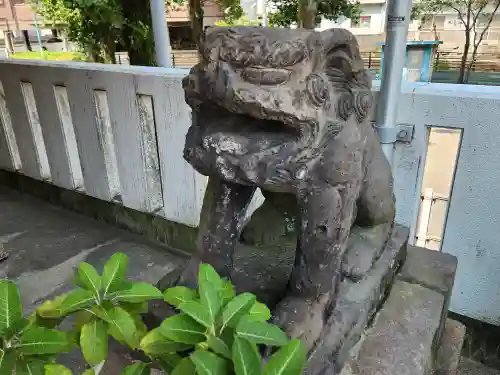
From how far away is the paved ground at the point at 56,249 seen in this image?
180cm

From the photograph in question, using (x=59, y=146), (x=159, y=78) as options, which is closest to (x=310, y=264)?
(x=159, y=78)

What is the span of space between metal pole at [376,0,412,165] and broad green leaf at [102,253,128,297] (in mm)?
826

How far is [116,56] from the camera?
4.84 meters

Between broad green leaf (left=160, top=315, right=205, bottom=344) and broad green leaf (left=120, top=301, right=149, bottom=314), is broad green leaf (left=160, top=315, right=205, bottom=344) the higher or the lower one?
the higher one

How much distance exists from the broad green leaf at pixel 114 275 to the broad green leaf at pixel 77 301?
22 mm

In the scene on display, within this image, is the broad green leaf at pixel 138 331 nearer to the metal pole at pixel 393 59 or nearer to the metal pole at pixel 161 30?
the metal pole at pixel 393 59

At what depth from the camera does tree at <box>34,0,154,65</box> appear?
416 cm

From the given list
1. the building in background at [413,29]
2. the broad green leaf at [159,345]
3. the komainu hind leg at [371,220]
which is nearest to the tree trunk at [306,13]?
the komainu hind leg at [371,220]

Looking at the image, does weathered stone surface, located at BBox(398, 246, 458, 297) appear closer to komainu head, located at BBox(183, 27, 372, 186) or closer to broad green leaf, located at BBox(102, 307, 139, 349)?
komainu head, located at BBox(183, 27, 372, 186)

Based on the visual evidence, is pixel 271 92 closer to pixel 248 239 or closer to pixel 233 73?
pixel 233 73

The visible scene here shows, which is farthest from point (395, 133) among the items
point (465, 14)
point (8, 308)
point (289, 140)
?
point (465, 14)

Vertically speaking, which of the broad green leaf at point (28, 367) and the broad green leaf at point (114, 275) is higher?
the broad green leaf at point (114, 275)

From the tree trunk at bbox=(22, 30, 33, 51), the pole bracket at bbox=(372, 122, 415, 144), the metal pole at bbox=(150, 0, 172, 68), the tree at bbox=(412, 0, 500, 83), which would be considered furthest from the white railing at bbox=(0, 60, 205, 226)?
the tree trunk at bbox=(22, 30, 33, 51)

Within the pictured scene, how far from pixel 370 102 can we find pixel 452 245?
2.39 feet
